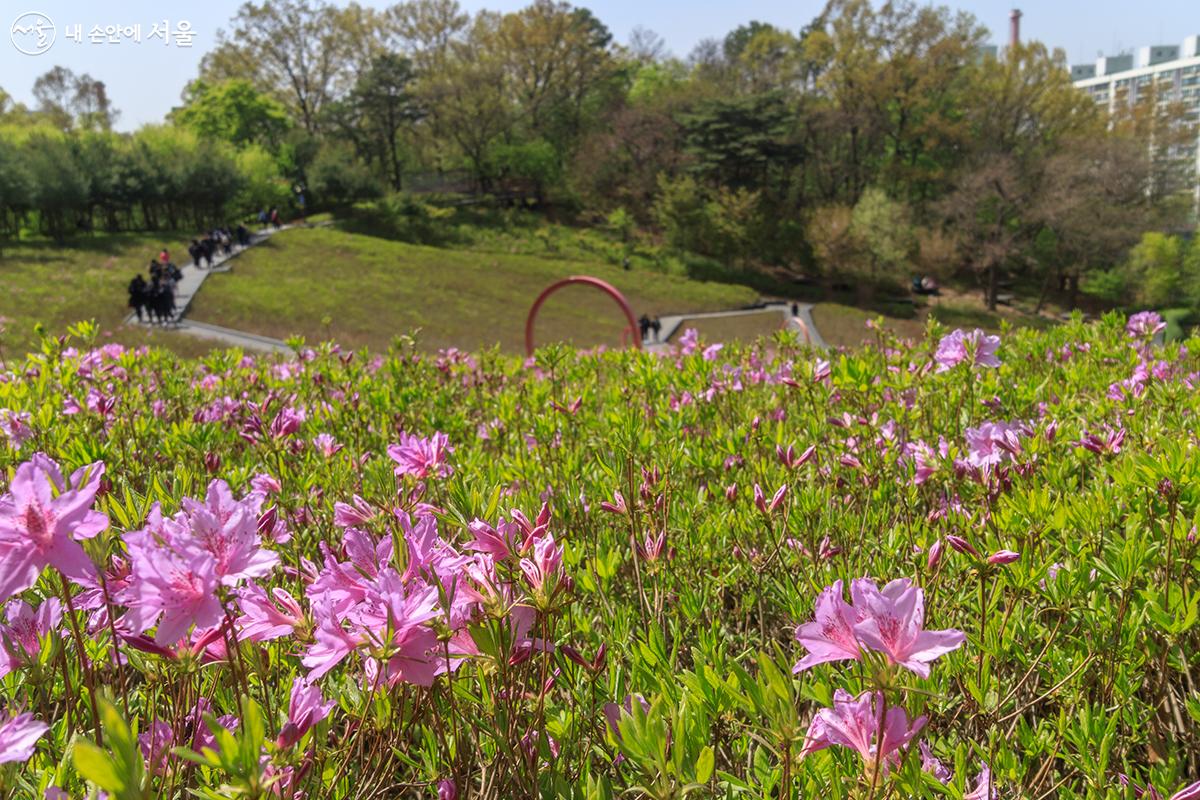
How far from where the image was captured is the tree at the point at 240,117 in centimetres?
5188

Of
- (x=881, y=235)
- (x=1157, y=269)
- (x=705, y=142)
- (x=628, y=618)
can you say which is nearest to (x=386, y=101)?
(x=705, y=142)

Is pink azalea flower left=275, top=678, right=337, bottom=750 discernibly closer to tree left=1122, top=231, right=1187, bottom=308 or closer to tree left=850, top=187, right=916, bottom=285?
tree left=850, top=187, right=916, bottom=285

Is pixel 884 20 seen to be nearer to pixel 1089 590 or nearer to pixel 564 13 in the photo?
pixel 564 13

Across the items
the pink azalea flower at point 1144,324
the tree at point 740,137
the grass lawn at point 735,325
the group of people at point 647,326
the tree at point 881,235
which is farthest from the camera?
the tree at point 740,137

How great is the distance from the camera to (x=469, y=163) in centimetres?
5412

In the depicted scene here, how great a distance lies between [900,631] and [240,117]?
60071 mm

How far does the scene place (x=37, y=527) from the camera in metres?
0.88

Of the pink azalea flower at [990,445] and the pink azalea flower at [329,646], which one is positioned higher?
the pink azalea flower at [329,646]

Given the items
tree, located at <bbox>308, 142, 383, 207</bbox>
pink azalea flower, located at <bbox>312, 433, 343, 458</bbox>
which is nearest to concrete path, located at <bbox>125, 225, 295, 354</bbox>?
pink azalea flower, located at <bbox>312, 433, 343, 458</bbox>

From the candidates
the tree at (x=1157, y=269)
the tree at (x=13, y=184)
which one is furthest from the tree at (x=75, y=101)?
the tree at (x=1157, y=269)

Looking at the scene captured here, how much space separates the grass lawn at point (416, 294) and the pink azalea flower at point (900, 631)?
57.9 ft

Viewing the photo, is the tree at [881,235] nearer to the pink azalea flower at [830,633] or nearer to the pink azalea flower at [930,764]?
the pink azalea flower at [930,764]

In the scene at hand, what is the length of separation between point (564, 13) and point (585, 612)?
59505 millimetres

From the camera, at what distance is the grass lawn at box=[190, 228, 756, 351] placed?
23.8 metres
